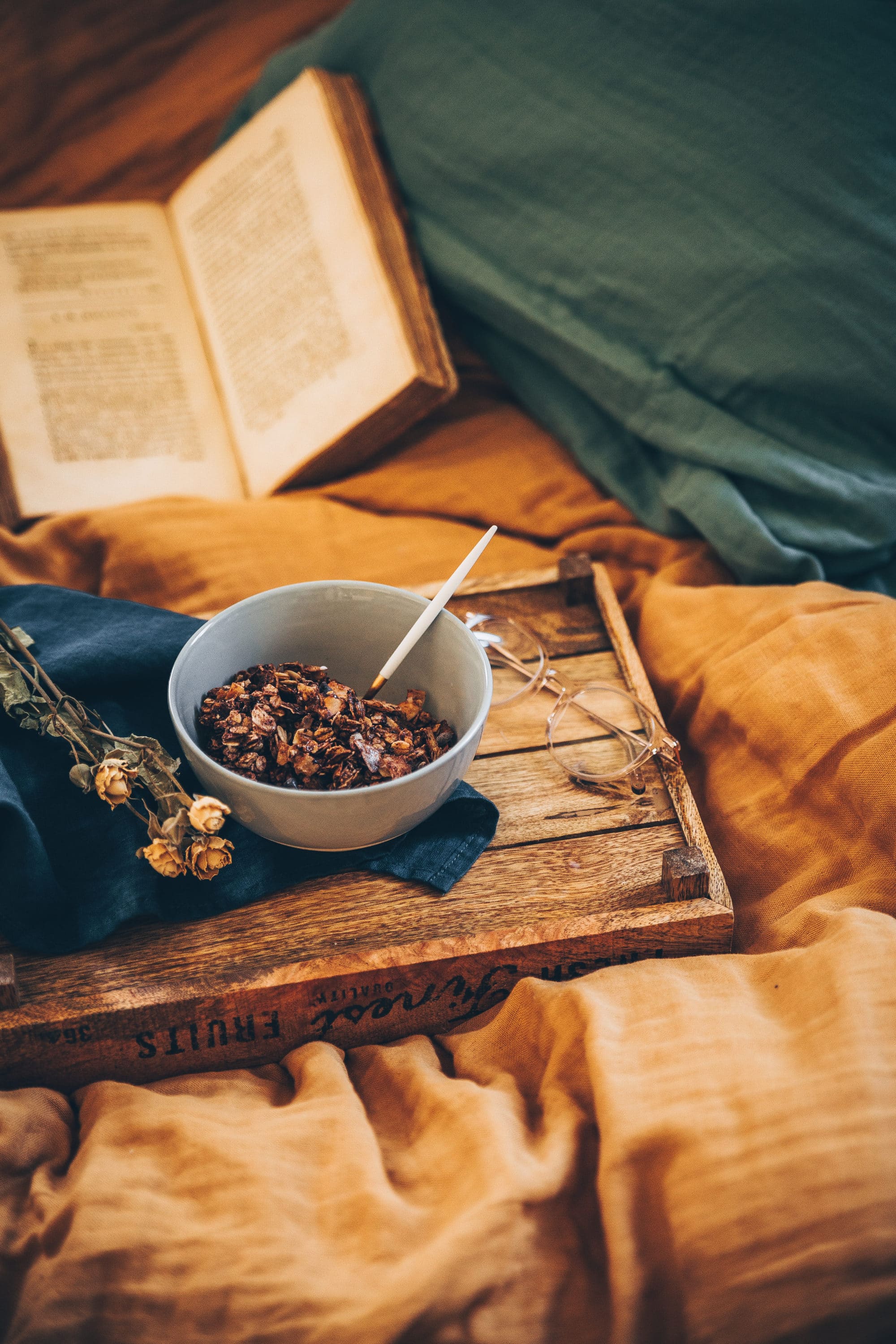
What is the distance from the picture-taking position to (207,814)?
1.74 feet

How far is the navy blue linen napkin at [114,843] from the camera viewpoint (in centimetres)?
59

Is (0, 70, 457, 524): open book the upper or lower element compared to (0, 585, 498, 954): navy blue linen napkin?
upper

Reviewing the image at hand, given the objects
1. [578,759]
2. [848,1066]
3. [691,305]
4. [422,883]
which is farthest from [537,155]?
[848,1066]

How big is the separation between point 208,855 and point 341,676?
0.21 metres

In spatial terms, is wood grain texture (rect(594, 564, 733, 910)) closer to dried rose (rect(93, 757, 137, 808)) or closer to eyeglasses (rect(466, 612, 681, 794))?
eyeglasses (rect(466, 612, 681, 794))

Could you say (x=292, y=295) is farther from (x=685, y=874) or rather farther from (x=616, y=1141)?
(x=616, y=1141)

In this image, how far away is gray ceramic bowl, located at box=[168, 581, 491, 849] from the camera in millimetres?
568

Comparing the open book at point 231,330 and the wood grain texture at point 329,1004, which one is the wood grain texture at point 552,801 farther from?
the open book at point 231,330

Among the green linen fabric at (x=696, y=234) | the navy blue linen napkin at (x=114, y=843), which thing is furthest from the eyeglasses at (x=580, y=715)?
the green linen fabric at (x=696, y=234)

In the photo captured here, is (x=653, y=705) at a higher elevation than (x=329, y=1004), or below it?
higher

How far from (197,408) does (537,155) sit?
1.54ft

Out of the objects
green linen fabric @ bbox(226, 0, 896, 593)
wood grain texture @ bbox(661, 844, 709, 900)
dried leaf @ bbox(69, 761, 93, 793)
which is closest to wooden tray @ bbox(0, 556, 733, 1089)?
wood grain texture @ bbox(661, 844, 709, 900)

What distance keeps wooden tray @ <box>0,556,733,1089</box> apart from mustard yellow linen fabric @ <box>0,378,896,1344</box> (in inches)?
0.9

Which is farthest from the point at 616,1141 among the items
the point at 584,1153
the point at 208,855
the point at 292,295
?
the point at 292,295
